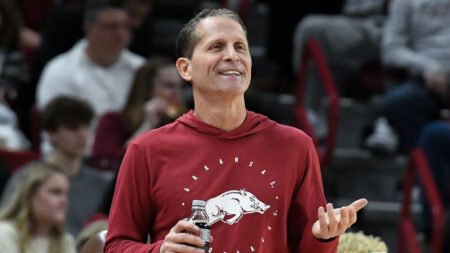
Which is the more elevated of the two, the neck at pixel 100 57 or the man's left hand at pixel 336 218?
the man's left hand at pixel 336 218

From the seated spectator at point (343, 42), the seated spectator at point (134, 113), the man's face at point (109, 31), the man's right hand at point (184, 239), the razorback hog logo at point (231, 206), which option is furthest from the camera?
the seated spectator at point (343, 42)

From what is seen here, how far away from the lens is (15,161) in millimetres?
7664

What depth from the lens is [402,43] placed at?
8414 mm

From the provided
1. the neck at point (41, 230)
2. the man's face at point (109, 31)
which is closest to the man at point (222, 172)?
the neck at point (41, 230)

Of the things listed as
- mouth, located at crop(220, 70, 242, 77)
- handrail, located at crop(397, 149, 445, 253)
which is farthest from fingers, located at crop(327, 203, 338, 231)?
handrail, located at crop(397, 149, 445, 253)

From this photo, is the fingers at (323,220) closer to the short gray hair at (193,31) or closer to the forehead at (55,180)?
the short gray hair at (193,31)

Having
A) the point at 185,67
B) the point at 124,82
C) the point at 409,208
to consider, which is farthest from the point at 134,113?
the point at 185,67

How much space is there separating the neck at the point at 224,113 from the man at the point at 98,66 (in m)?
4.77

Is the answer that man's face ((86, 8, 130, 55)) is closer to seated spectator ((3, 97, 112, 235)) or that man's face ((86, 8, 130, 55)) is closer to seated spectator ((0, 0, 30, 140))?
seated spectator ((0, 0, 30, 140))

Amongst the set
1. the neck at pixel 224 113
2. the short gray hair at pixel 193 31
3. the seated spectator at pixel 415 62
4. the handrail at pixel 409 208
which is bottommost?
the handrail at pixel 409 208

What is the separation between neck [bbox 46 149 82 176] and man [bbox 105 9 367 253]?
4098 millimetres

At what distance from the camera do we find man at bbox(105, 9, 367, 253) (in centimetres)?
315

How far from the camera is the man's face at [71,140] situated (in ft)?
24.1

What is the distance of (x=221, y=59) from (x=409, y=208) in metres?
4.44
